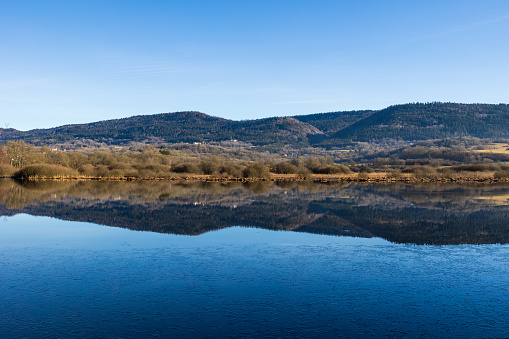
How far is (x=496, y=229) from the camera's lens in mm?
25531

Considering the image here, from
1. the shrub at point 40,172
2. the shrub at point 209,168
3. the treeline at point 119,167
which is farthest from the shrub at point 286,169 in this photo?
the shrub at point 40,172

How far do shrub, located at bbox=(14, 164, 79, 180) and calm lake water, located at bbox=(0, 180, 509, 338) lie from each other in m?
53.3

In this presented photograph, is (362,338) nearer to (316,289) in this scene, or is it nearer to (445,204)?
(316,289)

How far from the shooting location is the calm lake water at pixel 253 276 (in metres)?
10.7

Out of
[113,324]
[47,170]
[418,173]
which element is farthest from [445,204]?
→ [47,170]

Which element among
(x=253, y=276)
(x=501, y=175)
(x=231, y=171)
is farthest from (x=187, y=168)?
(x=253, y=276)

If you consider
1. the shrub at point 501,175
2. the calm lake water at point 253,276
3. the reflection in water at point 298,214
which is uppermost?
the calm lake water at point 253,276

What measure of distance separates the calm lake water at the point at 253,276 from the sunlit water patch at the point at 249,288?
5 cm

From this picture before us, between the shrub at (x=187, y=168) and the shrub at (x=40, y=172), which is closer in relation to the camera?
the shrub at (x=40, y=172)

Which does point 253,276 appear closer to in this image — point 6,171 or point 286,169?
point 286,169

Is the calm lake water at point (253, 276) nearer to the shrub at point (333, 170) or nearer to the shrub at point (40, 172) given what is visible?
the shrub at point (40, 172)

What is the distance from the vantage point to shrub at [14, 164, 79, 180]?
78.8 m

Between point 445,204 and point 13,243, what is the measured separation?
110 ft

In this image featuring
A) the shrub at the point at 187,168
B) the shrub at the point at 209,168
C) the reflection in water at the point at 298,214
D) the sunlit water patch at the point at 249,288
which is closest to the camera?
the sunlit water patch at the point at 249,288
